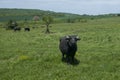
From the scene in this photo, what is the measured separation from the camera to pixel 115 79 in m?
16.5

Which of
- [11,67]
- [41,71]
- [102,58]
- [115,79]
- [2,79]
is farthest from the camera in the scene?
[102,58]

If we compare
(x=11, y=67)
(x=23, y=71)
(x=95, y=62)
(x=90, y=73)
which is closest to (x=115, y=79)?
(x=90, y=73)

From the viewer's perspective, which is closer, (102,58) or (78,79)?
(78,79)

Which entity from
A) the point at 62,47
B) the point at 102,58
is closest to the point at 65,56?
the point at 62,47

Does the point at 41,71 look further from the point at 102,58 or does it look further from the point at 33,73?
the point at 102,58

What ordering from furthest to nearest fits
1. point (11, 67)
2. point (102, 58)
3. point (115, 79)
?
point (102, 58), point (11, 67), point (115, 79)

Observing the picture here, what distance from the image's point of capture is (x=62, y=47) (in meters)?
22.8

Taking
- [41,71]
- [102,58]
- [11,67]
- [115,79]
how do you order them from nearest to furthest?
[115,79] < [41,71] < [11,67] < [102,58]

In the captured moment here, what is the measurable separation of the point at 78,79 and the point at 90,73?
1.58 metres

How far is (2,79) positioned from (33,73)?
A: 2.15m

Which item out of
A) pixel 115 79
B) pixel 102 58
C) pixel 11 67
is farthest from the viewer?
pixel 102 58

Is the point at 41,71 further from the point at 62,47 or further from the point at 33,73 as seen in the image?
the point at 62,47

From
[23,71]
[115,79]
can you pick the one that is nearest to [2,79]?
[23,71]

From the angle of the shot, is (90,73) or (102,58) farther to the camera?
(102,58)
